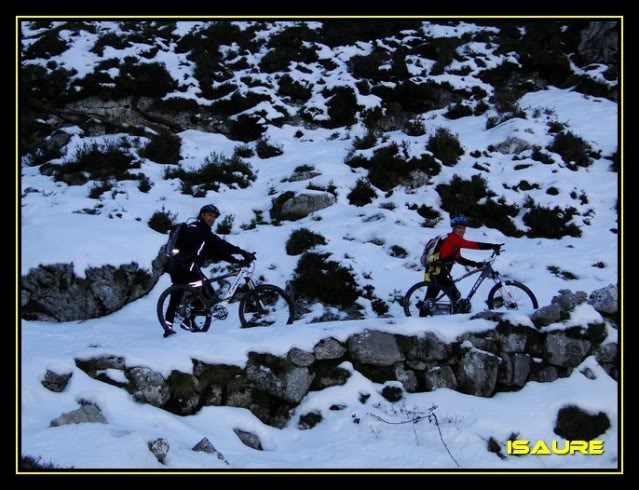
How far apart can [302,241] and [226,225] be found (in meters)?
1.99

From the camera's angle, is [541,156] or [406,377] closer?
[406,377]

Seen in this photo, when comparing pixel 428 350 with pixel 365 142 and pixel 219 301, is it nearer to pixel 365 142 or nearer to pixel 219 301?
pixel 219 301

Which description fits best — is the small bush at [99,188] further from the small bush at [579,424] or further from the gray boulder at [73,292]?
the small bush at [579,424]

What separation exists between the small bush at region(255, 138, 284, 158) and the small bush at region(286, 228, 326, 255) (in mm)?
5285

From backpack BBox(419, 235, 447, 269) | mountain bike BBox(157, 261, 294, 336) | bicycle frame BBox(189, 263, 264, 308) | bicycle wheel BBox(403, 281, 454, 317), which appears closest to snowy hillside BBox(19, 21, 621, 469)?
mountain bike BBox(157, 261, 294, 336)

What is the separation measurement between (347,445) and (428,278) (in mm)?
3735

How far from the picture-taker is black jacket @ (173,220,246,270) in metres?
7.58

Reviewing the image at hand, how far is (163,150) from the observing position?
15.3 meters

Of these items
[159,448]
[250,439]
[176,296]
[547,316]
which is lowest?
[250,439]

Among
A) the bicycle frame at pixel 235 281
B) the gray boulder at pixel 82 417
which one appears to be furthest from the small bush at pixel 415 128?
the gray boulder at pixel 82 417

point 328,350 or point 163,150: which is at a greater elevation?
→ point 163,150

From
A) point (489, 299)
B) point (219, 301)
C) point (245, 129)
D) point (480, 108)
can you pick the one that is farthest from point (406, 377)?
point (480, 108)

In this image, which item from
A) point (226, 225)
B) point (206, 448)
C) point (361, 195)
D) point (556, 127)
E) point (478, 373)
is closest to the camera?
point (206, 448)

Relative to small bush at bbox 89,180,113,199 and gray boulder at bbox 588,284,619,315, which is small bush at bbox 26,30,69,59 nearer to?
small bush at bbox 89,180,113,199
